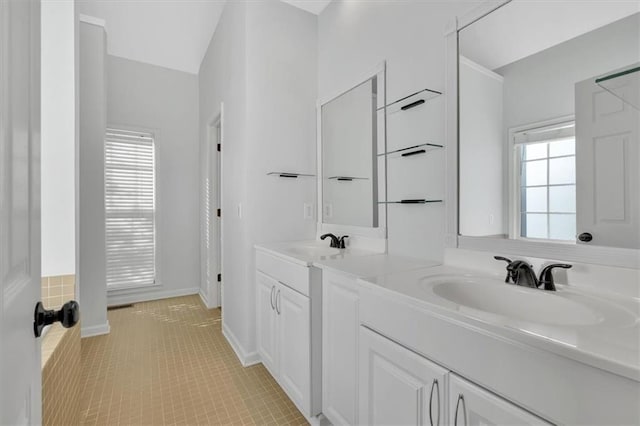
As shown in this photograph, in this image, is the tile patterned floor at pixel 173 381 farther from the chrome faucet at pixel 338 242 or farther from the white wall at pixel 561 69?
the white wall at pixel 561 69

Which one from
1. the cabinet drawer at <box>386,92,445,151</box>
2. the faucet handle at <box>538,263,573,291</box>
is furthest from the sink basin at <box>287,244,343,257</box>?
the faucet handle at <box>538,263,573,291</box>

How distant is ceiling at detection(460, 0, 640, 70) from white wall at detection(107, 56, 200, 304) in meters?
3.48

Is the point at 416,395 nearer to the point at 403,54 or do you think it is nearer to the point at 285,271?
the point at 285,271

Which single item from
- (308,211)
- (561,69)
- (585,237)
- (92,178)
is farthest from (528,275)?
(92,178)

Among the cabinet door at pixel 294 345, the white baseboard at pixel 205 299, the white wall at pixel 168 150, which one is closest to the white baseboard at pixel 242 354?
the cabinet door at pixel 294 345

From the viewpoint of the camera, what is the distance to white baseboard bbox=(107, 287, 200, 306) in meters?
3.59

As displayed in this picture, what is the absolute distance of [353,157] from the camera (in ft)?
7.26

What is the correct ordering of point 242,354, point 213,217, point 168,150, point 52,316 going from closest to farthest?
point 52,316
point 242,354
point 213,217
point 168,150

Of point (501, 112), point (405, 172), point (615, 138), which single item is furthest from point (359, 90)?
point (615, 138)

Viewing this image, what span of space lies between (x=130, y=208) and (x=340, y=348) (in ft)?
10.8

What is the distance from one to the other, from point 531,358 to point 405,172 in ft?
3.95

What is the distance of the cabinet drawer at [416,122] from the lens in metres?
1.56

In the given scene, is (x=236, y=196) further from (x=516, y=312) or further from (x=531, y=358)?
(x=531, y=358)

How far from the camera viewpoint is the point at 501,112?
4.35 ft
